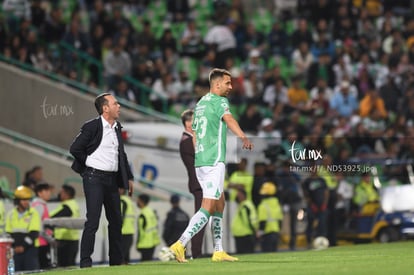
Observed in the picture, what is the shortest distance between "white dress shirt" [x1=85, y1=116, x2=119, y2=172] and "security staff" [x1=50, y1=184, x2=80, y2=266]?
214 inches

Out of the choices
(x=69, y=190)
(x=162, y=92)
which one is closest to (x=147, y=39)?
(x=162, y=92)

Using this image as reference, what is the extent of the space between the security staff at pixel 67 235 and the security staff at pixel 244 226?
13.1 ft

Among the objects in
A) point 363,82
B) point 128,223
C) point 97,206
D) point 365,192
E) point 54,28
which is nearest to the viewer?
point 97,206

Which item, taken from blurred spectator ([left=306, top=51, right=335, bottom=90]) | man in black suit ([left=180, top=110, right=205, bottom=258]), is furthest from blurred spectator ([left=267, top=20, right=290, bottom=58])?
man in black suit ([left=180, top=110, right=205, bottom=258])

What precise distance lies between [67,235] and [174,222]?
248cm

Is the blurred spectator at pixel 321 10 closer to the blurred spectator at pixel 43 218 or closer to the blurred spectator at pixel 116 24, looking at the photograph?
the blurred spectator at pixel 116 24

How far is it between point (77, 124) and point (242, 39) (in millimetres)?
12864

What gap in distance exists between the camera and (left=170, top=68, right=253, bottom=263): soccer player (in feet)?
49.2

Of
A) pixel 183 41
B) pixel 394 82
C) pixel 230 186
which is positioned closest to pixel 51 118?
pixel 230 186

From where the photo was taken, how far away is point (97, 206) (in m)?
15.9

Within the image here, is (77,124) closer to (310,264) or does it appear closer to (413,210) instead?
(310,264)

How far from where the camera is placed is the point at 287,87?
31.2 metres

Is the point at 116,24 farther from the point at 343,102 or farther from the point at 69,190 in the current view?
the point at 69,190

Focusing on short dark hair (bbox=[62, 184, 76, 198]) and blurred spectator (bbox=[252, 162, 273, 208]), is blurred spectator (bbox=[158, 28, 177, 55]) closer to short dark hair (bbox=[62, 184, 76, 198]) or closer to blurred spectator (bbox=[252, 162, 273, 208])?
blurred spectator (bbox=[252, 162, 273, 208])
